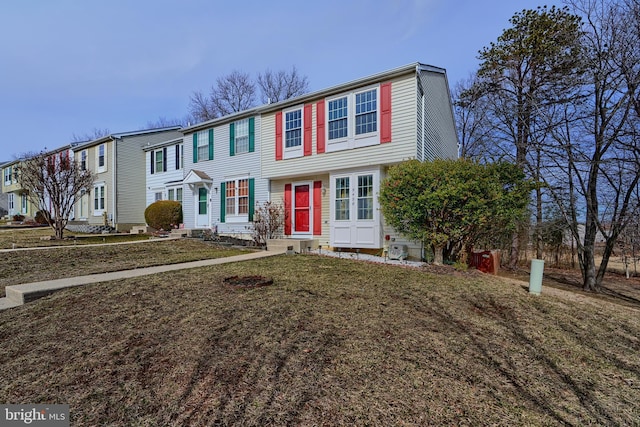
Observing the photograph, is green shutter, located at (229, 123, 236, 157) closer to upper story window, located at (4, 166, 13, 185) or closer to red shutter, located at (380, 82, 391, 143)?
red shutter, located at (380, 82, 391, 143)

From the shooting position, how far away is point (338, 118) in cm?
1045

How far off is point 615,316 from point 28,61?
69.3 feet

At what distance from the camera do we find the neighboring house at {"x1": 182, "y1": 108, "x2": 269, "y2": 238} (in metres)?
12.7

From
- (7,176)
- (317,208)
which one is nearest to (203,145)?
(317,208)

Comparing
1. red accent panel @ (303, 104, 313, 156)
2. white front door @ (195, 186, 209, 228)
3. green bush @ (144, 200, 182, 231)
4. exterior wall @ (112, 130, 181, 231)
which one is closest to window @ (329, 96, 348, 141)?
red accent panel @ (303, 104, 313, 156)

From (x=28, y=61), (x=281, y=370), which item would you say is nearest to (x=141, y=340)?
(x=281, y=370)

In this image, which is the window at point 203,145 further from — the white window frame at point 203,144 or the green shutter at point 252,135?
the green shutter at point 252,135

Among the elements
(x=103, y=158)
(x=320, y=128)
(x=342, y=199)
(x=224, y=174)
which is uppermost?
(x=103, y=158)

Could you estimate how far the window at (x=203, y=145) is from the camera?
14609 millimetres

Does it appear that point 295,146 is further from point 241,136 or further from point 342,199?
point 241,136

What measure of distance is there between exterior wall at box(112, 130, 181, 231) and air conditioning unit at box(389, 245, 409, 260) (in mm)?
16454

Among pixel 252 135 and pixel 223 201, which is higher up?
pixel 252 135

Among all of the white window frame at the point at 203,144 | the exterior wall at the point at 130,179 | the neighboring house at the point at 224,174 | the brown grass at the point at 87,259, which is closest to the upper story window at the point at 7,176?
the exterior wall at the point at 130,179

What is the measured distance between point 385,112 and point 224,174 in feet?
25.3
